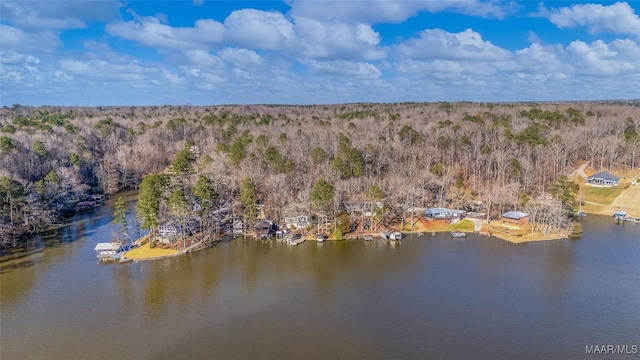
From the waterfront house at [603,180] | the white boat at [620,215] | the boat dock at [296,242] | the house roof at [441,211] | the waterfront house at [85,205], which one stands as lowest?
the boat dock at [296,242]

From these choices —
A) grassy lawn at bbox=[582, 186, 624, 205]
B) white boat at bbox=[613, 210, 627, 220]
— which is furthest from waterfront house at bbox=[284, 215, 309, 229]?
grassy lawn at bbox=[582, 186, 624, 205]

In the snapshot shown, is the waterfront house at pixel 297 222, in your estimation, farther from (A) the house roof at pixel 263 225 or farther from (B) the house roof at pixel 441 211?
(B) the house roof at pixel 441 211

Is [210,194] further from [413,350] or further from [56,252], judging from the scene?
[413,350]

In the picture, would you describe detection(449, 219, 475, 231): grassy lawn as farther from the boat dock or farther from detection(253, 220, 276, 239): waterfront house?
detection(253, 220, 276, 239): waterfront house

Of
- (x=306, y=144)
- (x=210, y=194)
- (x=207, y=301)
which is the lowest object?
(x=207, y=301)

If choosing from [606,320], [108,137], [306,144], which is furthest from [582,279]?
[108,137]

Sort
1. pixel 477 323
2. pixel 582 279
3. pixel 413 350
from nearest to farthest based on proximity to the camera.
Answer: pixel 413 350, pixel 477 323, pixel 582 279

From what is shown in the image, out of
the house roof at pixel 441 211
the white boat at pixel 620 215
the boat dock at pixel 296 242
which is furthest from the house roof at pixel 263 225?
the white boat at pixel 620 215
